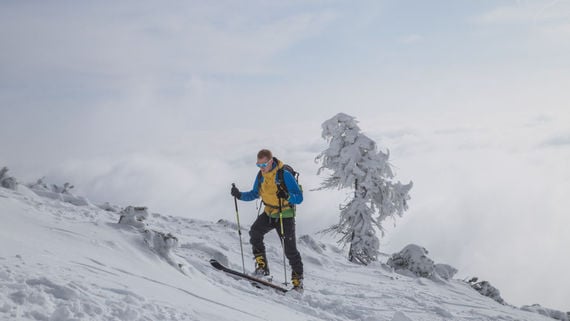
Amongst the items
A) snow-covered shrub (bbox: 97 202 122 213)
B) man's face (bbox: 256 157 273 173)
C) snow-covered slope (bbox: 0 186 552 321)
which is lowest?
snow-covered slope (bbox: 0 186 552 321)

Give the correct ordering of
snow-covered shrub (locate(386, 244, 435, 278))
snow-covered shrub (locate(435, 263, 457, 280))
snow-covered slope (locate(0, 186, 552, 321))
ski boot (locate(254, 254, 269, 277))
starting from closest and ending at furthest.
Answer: snow-covered slope (locate(0, 186, 552, 321)), ski boot (locate(254, 254, 269, 277)), snow-covered shrub (locate(386, 244, 435, 278)), snow-covered shrub (locate(435, 263, 457, 280))

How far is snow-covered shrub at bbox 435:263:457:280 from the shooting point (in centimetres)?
1398

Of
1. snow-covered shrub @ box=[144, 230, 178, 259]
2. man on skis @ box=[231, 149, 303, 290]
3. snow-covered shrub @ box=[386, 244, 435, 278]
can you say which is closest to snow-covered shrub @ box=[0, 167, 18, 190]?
snow-covered shrub @ box=[144, 230, 178, 259]

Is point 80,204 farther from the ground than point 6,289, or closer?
farther from the ground

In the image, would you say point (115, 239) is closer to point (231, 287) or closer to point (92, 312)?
point (231, 287)

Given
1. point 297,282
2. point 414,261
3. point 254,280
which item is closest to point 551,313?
point 414,261

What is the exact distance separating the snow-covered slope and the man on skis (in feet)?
2.50

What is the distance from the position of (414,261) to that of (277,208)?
7079mm

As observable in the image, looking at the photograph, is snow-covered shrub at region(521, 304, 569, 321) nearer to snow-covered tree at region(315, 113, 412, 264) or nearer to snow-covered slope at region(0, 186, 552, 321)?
snow-covered slope at region(0, 186, 552, 321)

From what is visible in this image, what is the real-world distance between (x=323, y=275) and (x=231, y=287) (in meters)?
4.42

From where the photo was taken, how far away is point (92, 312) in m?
3.19

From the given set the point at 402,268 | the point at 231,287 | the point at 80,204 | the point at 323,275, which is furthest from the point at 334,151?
the point at 231,287

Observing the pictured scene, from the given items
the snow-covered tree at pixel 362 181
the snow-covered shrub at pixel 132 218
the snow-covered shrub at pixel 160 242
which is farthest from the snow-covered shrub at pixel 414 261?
the snow-covered shrub at pixel 160 242

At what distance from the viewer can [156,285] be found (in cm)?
468
